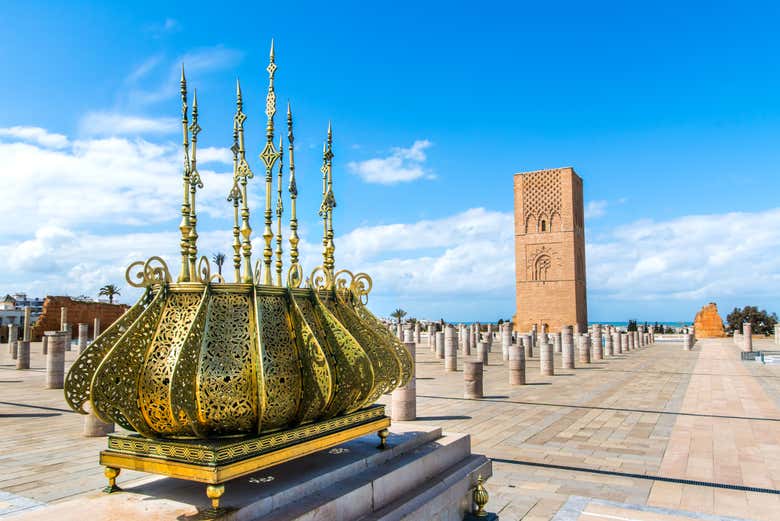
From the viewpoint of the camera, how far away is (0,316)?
46031mm

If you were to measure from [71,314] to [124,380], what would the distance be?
1529 inches

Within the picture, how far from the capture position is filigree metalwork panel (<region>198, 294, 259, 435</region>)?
8.87 feet

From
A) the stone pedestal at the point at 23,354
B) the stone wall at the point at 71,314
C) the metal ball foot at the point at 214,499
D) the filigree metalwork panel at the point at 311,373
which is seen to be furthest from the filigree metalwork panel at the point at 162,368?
the stone wall at the point at 71,314

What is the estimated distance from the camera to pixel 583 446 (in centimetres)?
736

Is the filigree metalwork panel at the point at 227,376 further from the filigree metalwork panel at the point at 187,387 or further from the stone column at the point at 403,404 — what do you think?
the stone column at the point at 403,404

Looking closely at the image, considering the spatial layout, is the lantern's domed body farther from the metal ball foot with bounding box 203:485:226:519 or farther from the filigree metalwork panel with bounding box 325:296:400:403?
the filigree metalwork panel with bounding box 325:296:400:403

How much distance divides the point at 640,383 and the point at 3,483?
548 inches

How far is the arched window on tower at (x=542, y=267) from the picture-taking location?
4538 cm

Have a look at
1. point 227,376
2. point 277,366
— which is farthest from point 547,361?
point 227,376

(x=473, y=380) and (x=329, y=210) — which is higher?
(x=329, y=210)

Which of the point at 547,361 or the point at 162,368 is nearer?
the point at 162,368

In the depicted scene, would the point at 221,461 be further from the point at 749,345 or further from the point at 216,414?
the point at 749,345

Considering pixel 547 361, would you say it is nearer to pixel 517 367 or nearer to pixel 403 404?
pixel 517 367

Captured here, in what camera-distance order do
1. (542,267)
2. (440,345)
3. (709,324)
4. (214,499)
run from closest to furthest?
(214,499) < (440,345) < (709,324) < (542,267)
